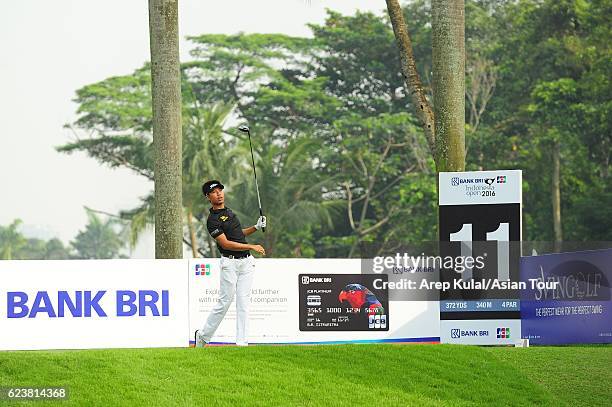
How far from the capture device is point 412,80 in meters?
21.5

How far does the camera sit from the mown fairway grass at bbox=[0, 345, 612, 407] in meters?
13.6

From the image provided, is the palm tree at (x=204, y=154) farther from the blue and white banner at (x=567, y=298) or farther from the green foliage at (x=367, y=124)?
the blue and white banner at (x=567, y=298)

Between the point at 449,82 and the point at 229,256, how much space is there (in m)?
5.76

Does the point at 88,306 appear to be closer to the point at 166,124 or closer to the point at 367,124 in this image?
the point at 166,124

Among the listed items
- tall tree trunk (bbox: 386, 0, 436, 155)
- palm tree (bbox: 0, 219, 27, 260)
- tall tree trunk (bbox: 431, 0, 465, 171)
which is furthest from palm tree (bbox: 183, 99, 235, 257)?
palm tree (bbox: 0, 219, 27, 260)

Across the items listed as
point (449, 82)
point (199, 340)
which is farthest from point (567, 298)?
point (199, 340)

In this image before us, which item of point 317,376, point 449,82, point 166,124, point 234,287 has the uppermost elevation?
point 449,82

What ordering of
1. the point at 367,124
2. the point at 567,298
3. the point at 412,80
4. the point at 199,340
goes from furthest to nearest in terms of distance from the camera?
the point at 367,124 → the point at 412,80 → the point at 567,298 → the point at 199,340

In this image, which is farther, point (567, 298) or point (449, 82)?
point (449, 82)

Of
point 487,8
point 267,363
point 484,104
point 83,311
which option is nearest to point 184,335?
point 83,311

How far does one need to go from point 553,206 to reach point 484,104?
7186mm

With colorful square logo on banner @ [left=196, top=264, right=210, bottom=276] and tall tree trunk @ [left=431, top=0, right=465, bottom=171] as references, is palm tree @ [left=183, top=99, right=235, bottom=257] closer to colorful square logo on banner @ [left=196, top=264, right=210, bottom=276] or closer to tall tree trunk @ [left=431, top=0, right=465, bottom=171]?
tall tree trunk @ [left=431, top=0, right=465, bottom=171]

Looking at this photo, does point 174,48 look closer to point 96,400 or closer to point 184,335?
point 184,335

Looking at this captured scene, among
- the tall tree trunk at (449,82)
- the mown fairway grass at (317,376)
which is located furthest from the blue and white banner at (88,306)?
the tall tree trunk at (449,82)
